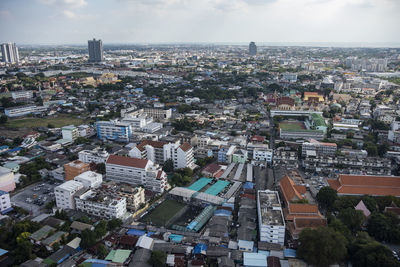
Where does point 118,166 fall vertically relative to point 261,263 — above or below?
above

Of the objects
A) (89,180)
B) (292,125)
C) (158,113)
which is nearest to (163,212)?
(89,180)

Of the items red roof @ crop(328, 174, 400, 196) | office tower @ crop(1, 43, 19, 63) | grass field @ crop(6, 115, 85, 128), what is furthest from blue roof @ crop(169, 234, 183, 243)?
office tower @ crop(1, 43, 19, 63)

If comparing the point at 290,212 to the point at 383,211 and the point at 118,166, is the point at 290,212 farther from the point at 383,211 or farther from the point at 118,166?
the point at 118,166

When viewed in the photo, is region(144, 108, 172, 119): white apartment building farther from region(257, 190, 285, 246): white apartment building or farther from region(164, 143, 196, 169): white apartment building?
region(257, 190, 285, 246): white apartment building

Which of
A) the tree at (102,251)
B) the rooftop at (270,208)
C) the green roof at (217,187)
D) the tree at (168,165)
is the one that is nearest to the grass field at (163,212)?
the green roof at (217,187)

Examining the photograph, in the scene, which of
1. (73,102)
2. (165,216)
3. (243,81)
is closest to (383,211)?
(165,216)

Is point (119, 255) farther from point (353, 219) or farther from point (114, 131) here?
point (114, 131)

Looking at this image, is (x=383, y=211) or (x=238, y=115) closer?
(x=383, y=211)
